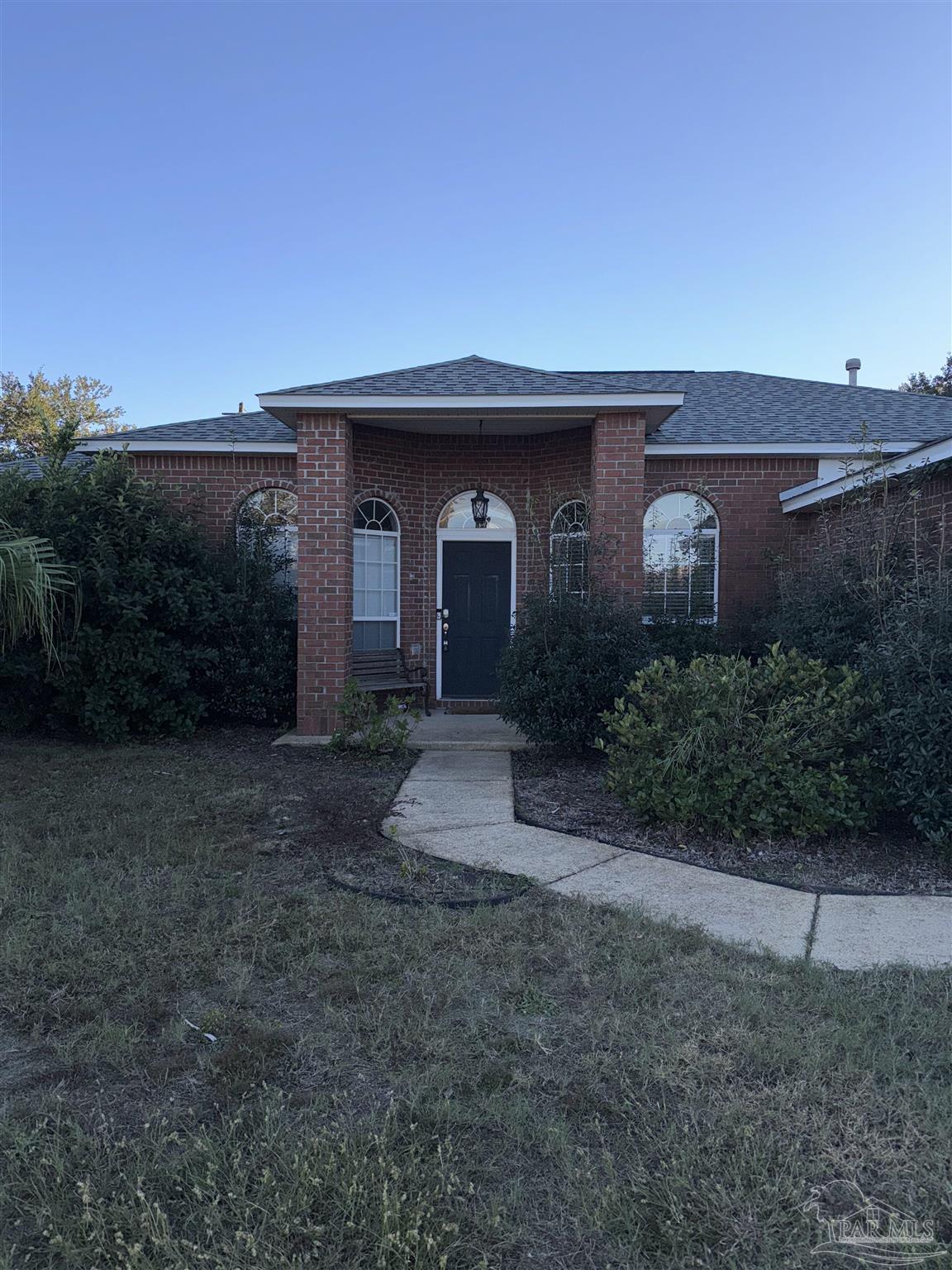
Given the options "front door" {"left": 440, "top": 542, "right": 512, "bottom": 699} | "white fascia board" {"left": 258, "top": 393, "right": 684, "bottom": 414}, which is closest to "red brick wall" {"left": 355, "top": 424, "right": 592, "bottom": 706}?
"front door" {"left": 440, "top": 542, "right": 512, "bottom": 699}

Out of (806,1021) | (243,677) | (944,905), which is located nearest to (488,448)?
(243,677)

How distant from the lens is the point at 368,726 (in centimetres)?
797

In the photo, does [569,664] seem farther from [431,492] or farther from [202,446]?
[202,446]

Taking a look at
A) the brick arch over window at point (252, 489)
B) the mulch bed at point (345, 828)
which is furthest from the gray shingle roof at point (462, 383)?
the mulch bed at point (345, 828)

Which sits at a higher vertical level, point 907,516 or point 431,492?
point 431,492

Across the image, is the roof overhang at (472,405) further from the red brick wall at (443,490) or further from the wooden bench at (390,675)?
the wooden bench at (390,675)

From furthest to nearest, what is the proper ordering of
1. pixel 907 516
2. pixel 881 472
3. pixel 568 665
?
pixel 568 665, pixel 881 472, pixel 907 516

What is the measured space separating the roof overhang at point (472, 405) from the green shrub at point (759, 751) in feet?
13.1

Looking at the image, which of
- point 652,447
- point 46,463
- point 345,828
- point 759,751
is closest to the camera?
point 759,751

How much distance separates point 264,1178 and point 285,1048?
70 cm

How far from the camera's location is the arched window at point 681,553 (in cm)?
1038

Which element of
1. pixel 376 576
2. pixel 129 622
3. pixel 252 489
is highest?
pixel 252 489

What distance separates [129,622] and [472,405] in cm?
432

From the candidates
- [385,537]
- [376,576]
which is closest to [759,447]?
[385,537]
